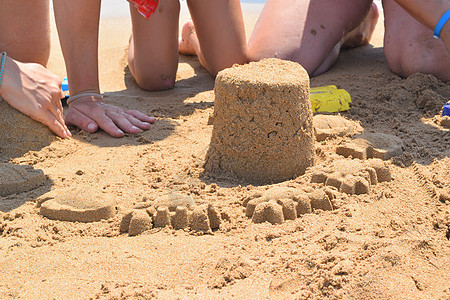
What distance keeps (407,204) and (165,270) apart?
91 cm

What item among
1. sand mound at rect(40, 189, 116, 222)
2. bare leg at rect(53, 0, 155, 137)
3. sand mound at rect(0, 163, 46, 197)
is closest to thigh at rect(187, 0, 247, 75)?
bare leg at rect(53, 0, 155, 137)

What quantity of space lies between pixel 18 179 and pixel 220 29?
188 cm

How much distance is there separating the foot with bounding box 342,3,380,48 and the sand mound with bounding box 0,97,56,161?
241 centimetres

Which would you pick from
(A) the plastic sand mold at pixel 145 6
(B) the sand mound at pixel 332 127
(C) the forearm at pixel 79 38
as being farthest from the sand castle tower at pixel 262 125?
(A) the plastic sand mold at pixel 145 6

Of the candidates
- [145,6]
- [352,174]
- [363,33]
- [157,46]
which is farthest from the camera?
[363,33]

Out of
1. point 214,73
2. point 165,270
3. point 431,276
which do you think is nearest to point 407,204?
point 431,276

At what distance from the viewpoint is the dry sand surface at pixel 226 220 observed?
136 cm

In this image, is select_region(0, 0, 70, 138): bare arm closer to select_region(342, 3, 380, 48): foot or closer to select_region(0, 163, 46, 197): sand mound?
select_region(0, 163, 46, 197): sand mound

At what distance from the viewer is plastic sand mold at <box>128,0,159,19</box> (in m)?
2.94

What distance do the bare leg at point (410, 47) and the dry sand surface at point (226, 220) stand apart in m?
0.52

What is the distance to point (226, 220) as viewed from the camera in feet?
5.60

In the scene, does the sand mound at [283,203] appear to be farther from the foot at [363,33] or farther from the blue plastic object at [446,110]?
the foot at [363,33]

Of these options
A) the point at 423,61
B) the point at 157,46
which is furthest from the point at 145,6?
the point at 423,61

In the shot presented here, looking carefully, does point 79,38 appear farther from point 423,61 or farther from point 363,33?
point 363,33
